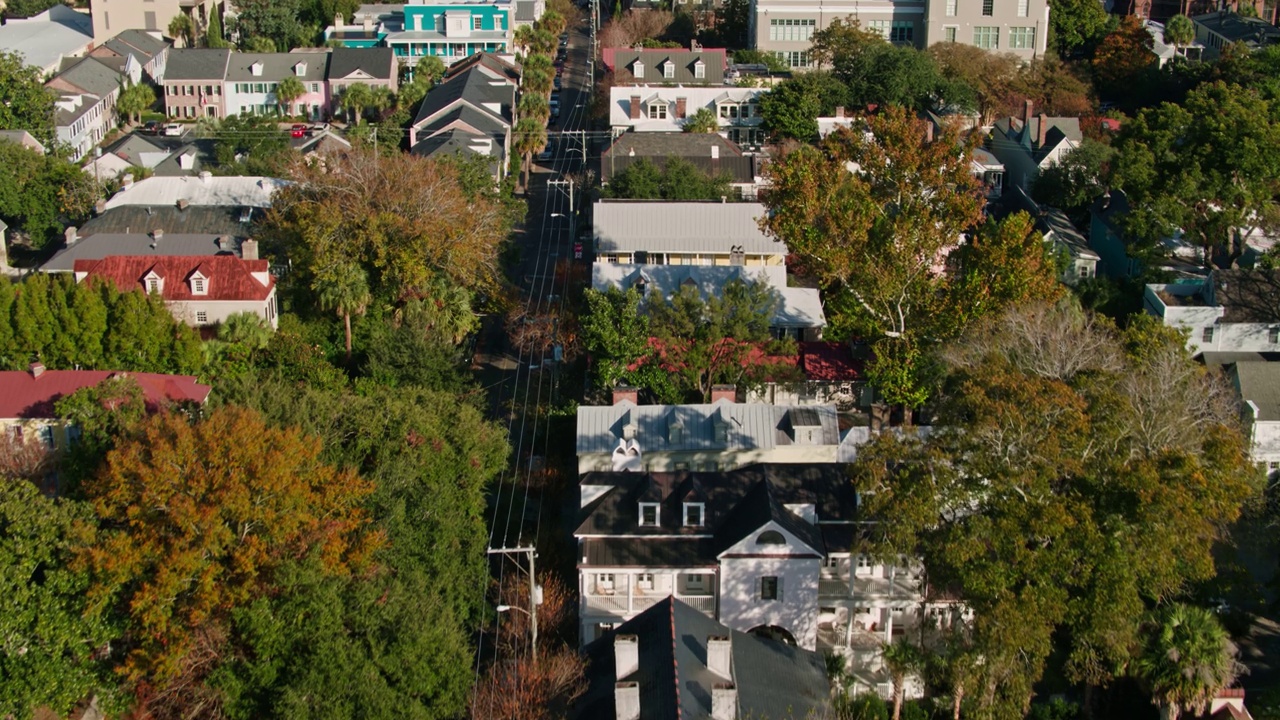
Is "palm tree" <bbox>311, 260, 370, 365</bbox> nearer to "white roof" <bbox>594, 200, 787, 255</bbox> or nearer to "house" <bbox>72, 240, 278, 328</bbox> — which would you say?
"house" <bbox>72, 240, 278, 328</bbox>

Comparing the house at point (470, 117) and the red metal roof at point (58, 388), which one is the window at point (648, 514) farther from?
the house at point (470, 117)

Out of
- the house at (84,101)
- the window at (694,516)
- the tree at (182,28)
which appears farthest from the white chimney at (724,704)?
the tree at (182,28)

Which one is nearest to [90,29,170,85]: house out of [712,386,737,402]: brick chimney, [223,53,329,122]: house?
[223,53,329,122]: house

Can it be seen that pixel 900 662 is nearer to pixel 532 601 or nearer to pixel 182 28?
pixel 532 601

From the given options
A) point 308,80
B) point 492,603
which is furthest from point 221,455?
Result: point 308,80

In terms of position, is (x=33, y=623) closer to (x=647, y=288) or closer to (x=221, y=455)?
(x=221, y=455)
